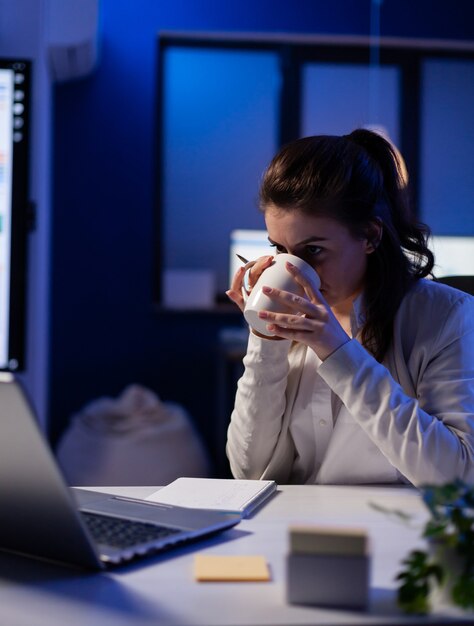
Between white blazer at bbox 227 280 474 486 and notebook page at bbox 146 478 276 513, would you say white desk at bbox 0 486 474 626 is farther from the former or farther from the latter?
white blazer at bbox 227 280 474 486

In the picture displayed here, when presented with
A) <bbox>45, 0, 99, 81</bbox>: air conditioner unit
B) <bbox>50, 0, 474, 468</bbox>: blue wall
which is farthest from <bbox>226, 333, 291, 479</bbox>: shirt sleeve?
<bbox>50, 0, 474, 468</bbox>: blue wall

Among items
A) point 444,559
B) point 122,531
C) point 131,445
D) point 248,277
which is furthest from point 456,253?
point 444,559

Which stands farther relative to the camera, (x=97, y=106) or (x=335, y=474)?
(x=97, y=106)

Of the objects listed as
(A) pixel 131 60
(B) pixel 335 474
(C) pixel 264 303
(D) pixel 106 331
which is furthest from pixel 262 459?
(A) pixel 131 60

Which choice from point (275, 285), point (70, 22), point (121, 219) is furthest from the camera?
point (121, 219)

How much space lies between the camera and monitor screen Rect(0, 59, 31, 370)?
2.16 meters

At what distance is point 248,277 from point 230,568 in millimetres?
742

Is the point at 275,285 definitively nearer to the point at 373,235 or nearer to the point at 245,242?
the point at 373,235

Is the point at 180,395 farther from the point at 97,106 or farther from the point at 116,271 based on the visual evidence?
the point at 97,106

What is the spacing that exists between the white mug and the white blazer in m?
0.13

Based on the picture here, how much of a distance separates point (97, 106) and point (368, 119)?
1.48 meters

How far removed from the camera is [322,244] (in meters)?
1.41

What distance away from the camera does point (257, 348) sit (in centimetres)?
148

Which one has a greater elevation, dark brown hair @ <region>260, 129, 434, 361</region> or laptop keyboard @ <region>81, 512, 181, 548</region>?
dark brown hair @ <region>260, 129, 434, 361</region>
